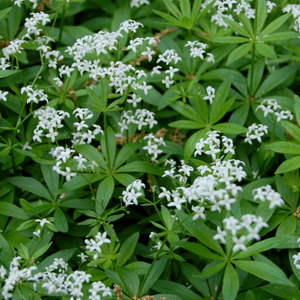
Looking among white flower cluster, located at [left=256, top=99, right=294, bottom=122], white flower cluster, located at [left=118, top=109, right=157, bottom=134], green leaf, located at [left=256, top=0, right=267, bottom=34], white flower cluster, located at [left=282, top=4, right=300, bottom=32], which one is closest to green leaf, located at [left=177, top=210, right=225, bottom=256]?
white flower cluster, located at [left=118, top=109, right=157, bottom=134]

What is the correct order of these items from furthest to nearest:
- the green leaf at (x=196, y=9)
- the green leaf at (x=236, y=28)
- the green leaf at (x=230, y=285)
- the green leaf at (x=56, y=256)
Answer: the green leaf at (x=196, y=9), the green leaf at (x=236, y=28), the green leaf at (x=56, y=256), the green leaf at (x=230, y=285)

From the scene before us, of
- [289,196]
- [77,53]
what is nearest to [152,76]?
[77,53]

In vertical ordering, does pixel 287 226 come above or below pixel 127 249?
above

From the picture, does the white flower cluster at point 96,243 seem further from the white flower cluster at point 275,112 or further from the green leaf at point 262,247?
the white flower cluster at point 275,112

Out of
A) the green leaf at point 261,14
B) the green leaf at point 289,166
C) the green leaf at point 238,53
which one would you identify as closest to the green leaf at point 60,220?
the green leaf at point 289,166

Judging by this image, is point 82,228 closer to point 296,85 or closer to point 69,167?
point 69,167

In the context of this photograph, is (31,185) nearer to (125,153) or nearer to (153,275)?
(125,153)

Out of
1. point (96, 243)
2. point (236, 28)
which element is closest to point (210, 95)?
point (236, 28)
